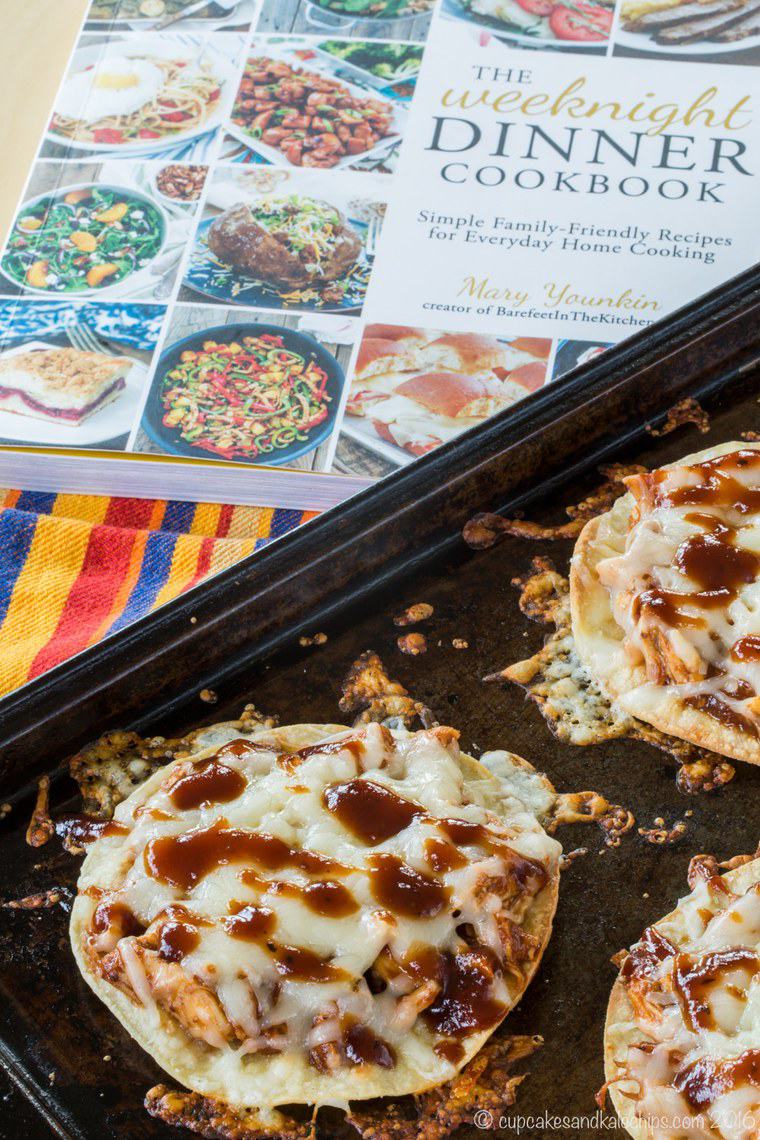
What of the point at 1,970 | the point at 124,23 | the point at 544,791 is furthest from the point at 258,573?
the point at 124,23

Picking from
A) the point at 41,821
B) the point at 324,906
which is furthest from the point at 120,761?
the point at 324,906

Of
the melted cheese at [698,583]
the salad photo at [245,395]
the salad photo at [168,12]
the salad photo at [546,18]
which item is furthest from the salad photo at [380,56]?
the melted cheese at [698,583]

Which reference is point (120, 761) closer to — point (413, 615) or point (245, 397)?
point (413, 615)

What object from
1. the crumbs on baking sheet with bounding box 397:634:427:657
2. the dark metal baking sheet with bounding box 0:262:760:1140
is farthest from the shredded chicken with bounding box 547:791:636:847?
the crumbs on baking sheet with bounding box 397:634:427:657

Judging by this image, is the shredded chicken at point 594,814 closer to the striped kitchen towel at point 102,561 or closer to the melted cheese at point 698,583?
the melted cheese at point 698,583

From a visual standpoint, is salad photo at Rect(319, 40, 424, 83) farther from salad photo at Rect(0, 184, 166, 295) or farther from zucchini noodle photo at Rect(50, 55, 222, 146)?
salad photo at Rect(0, 184, 166, 295)

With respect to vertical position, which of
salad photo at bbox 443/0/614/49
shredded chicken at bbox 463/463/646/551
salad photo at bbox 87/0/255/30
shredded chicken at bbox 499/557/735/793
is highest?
salad photo at bbox 443/0/614/49

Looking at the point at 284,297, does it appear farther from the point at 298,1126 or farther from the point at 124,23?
the point at 298,1126

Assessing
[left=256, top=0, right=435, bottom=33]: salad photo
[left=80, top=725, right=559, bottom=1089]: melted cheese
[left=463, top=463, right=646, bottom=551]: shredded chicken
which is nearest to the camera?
[left=80, top=725, right=559, bottom=1089]: melted cheese
